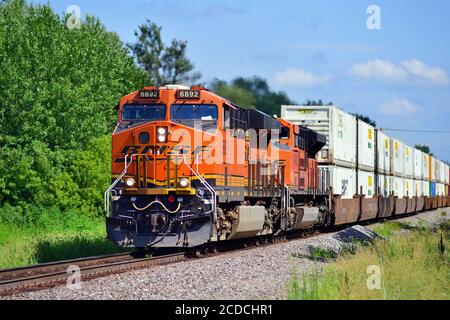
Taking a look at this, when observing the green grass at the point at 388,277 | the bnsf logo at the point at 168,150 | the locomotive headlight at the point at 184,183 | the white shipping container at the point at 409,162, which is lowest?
the green grass at the point at 388,277

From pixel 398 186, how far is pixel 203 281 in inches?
1169

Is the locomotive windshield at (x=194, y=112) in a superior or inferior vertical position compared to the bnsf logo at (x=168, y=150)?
superior

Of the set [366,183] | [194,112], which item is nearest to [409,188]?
[366,183]

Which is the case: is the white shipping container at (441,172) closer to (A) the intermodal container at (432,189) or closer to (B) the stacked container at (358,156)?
(A) the intermodal container at (432,189)

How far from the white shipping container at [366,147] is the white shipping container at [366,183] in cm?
27

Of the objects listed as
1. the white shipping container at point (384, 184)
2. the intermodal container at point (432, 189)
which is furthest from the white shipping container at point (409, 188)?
the intermodal container at point (432, 189)

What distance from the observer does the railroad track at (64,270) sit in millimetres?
11930

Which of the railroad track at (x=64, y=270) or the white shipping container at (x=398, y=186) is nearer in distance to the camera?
the railroad track at (x=64, y=270)

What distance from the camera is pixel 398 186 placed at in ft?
131

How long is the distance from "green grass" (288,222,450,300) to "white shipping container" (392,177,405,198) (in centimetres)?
2327

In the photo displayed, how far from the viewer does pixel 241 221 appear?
57.7 ft

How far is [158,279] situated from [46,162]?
803 inches
